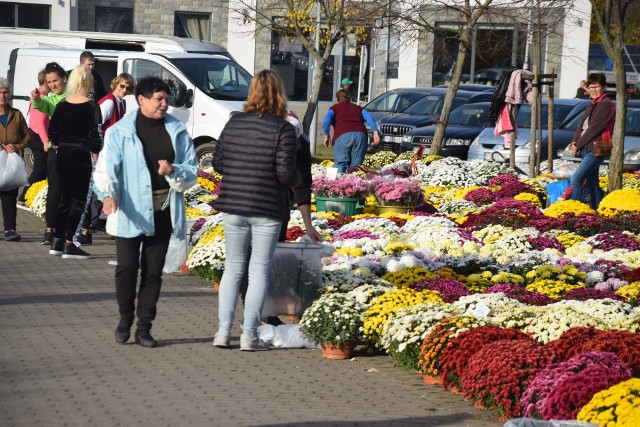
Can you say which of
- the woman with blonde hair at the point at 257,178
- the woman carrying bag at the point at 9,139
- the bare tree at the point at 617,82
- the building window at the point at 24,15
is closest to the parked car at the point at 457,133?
the bare tree at the point at 617,82

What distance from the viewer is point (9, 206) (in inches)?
543

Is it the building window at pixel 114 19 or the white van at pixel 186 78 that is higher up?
the building window at pixel 114 19

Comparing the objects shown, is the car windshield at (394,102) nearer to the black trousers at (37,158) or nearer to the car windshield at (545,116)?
the car windshield at (545,116)

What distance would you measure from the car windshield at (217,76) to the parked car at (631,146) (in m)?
5.67

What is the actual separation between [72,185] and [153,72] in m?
9.32

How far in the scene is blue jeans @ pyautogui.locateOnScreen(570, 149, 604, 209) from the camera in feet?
49.6

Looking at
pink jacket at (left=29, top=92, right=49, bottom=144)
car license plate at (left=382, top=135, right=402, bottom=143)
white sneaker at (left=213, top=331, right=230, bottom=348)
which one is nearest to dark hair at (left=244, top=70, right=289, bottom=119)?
white sneaker at (left=213, top=331, right=230, bottom=348)

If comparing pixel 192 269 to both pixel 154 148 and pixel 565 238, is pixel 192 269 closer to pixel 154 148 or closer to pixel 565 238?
pixel 154 148

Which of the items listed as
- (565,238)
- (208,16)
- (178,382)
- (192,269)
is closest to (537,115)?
(565,238)

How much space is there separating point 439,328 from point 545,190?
9424mm

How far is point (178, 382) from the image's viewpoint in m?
7.57

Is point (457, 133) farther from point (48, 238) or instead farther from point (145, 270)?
point (145, 270)

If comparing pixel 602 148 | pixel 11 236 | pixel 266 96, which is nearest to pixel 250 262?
pixel 266 96

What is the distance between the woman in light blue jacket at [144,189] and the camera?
846cm
